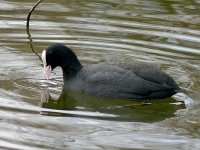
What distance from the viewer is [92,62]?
8070 millimetres

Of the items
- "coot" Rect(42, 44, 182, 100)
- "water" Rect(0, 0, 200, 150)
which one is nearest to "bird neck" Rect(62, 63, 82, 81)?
"coot" Rect(42, 44, 182, 100)

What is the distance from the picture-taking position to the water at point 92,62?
581 cm

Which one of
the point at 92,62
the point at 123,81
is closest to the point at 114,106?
the point at 123,81

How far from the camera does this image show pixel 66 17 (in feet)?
33.7

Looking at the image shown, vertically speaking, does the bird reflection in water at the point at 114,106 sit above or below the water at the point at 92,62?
below

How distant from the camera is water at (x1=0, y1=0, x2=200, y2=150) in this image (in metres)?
5.81

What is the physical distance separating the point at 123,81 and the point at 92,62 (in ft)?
4.10

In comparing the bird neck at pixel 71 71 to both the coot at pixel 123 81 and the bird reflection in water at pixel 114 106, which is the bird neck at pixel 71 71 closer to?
the coot at pixel 123 81

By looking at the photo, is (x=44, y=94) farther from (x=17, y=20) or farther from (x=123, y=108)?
(x=17, y=20)

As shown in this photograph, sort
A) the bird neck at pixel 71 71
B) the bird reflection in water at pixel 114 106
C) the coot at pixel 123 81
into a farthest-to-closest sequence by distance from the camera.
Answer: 1. the bird neck at pixel 71 71
2. the coot at pixel 123 81
3. the bird reflection in water at pixel 114 106

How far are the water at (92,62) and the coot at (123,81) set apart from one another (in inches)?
3.6

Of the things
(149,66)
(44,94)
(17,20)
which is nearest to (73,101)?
(44,94)

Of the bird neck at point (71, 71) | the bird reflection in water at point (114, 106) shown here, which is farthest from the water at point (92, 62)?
the bird neck at point (71, 71)

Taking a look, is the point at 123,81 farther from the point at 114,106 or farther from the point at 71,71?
the point at 71,71
